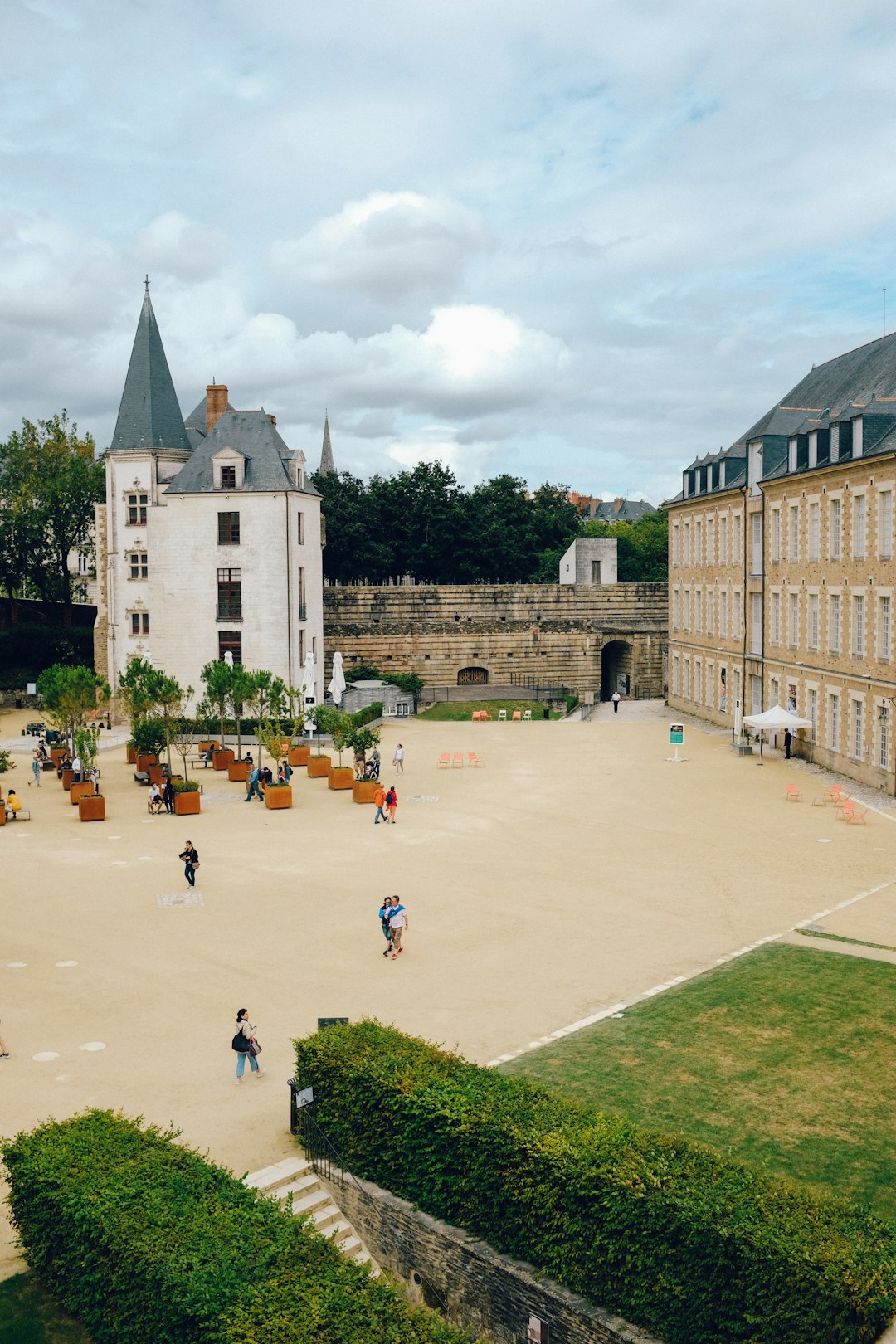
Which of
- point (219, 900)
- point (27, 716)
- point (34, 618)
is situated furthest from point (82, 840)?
point (34, 618)

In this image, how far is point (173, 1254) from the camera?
28.5 feet

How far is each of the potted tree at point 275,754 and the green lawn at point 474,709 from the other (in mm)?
14426

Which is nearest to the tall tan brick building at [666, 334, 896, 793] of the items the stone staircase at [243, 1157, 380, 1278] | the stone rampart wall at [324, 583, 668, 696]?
the stone rampart wall at [324, 583, 668, 696]

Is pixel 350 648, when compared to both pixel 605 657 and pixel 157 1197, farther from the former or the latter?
pixel 157 1197

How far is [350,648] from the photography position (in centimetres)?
6059

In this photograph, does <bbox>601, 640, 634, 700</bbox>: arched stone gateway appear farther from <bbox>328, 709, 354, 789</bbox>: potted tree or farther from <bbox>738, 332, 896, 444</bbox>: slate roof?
<bbox>328, 709, 354, 789</bbox>: potted tree

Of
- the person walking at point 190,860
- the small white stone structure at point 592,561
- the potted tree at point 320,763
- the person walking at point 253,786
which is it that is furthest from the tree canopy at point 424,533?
the person walking at point 190,860

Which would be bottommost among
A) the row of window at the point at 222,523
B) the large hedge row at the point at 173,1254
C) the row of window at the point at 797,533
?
the large hedge row at the point at 173,1254

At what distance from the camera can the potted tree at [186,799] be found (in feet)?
93.4

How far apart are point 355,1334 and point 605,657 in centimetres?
6119

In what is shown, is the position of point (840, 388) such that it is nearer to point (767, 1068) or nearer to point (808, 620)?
point (808, 620)

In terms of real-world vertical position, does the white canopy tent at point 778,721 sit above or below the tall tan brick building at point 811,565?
below

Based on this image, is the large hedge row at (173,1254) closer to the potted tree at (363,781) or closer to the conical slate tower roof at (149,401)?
the potted tree at (363,781)

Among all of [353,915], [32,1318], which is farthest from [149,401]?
[32,1318]
